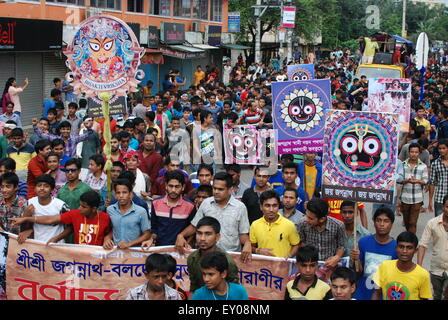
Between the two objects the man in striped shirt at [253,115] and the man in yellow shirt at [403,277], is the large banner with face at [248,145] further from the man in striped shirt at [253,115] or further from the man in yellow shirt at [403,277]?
the man in striped shirt at [253,115]

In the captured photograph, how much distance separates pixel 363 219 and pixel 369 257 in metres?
1.77

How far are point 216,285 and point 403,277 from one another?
5.29ft

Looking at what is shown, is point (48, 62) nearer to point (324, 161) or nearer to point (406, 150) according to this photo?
point (406, 150)

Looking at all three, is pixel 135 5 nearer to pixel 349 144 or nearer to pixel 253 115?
pixel 253 115

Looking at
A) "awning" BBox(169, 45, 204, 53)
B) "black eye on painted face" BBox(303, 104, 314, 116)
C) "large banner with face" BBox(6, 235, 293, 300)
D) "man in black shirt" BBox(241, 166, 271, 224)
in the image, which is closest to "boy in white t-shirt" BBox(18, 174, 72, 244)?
"large banner with face" BBox(6, 235, 293, 300)

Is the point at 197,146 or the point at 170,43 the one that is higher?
the point at 170,43

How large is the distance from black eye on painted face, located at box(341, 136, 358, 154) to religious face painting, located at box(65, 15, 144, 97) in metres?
2.62

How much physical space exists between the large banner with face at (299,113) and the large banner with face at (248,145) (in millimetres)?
201

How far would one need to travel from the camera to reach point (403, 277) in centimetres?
543

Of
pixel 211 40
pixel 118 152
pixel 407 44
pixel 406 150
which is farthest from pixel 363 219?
pixel 211 40

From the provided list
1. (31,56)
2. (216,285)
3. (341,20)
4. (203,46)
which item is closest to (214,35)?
(203,46)

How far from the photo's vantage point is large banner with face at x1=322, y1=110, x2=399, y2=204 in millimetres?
6070

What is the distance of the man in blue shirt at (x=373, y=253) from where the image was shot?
5.99 metres
